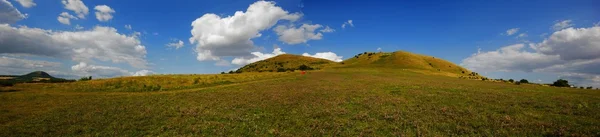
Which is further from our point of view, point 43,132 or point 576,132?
point 43,132

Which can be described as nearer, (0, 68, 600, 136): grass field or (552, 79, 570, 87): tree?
(0, 68, 600, 136): grass field

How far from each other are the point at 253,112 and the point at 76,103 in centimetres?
1935

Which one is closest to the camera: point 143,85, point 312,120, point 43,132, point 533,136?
point 533,136

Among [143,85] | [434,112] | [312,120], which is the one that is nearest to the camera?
[312,120]

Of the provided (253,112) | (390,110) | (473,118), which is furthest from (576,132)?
(253,112)

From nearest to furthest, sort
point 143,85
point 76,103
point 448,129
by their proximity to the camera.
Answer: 1. point 448,129
2. point 76,103
3. point 143,85

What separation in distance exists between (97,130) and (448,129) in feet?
64.4

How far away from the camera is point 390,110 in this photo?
20.9 meters

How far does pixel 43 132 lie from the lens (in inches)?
672

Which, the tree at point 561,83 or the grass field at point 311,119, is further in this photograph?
the tree at point 561,83

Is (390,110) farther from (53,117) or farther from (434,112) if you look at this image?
(53,117)

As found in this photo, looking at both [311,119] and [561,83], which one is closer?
[311,119]

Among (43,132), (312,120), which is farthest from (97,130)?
(312,120)

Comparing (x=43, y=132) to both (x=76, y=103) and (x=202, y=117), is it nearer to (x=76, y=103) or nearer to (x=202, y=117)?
(x=202, y=117)
